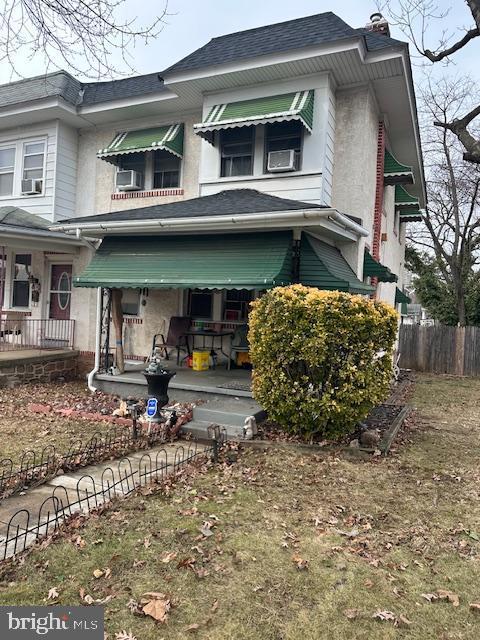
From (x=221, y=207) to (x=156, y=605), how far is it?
7.50m

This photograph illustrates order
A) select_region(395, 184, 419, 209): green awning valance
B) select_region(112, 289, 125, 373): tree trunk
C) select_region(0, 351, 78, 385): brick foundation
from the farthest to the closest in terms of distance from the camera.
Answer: select_region(395, 184, 419, 209): green awning valance → select_region(0, 351, 78, 385): brick foundation → select_region(112, 289, 125, 373): tree trunk

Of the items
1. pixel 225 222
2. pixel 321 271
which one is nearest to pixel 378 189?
pixel 321 271

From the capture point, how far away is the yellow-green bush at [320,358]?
633cm

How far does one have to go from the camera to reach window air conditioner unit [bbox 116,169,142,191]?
483 inches

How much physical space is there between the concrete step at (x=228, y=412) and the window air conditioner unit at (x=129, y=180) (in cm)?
696

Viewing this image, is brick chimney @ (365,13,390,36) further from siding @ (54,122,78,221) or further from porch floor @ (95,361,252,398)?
porch floor @ (95,361,252,398)

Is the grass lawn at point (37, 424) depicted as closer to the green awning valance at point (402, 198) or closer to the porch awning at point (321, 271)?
the porch awning at point (321, 271)

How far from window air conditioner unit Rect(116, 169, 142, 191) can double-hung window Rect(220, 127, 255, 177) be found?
103 inches

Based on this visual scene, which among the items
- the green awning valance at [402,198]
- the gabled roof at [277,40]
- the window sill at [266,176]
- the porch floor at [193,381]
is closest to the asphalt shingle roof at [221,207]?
the window sill at [266,176]

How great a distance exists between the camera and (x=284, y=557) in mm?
3762

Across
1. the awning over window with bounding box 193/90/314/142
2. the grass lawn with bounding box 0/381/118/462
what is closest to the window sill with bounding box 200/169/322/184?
the awning over window with bounding box 193/90/314/142

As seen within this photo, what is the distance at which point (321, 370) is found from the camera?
6516 mm

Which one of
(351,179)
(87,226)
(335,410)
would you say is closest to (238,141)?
(351,179)

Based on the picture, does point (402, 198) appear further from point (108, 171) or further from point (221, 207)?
point (108, 171)
